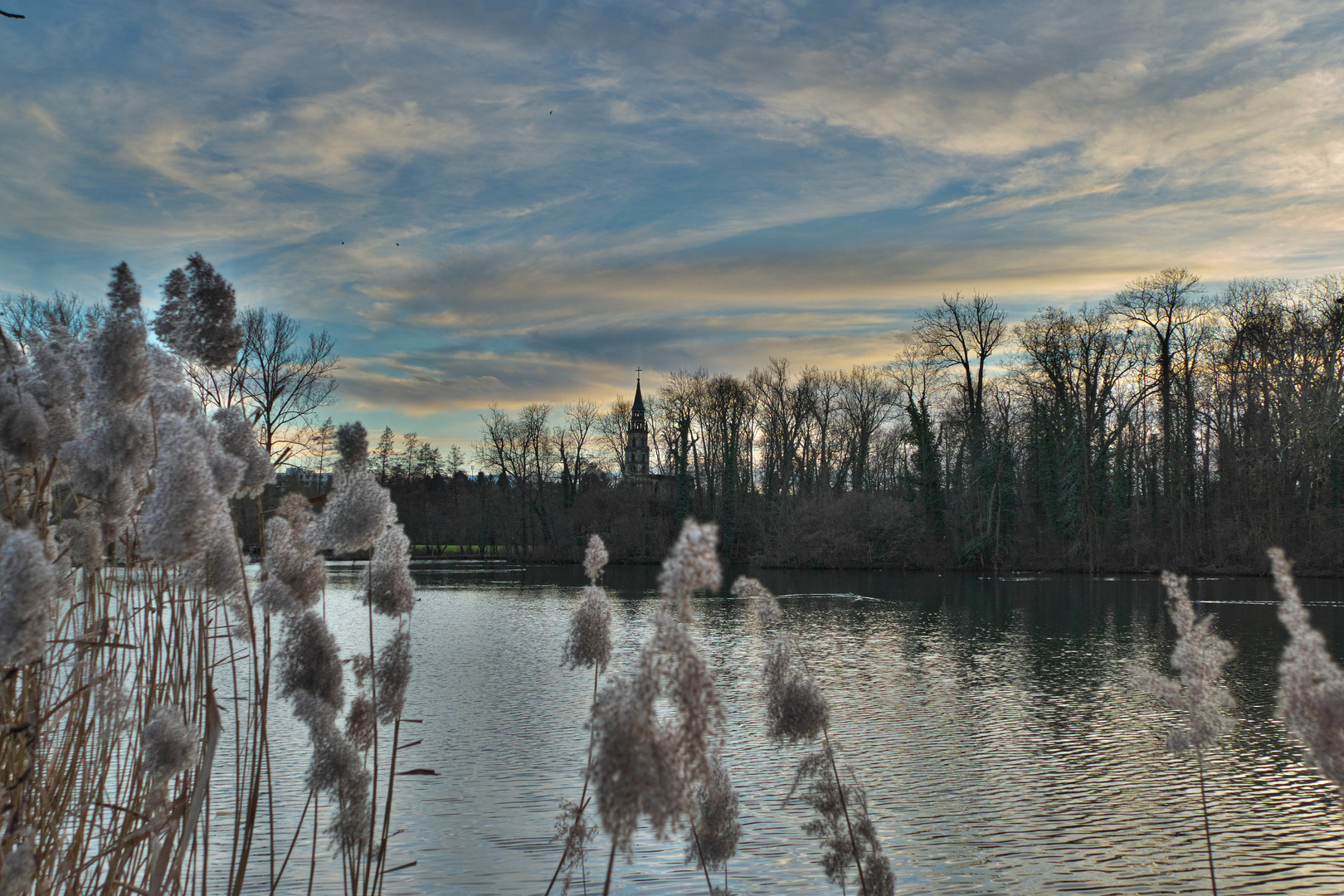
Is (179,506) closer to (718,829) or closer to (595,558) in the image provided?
(595,558)

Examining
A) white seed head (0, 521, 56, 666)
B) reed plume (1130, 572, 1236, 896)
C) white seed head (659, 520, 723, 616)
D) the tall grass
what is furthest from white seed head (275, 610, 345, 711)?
reed plume (1130, 572, 1236, 896)

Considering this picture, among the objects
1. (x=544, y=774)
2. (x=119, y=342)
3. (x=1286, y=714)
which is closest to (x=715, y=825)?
(x=1286, y=714)

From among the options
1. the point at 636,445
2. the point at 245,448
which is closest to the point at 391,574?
the point at 245,448

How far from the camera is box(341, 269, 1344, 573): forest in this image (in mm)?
30812

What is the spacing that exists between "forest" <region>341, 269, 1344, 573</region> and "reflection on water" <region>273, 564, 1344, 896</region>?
1512 centimetres

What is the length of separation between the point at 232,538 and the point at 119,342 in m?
0.44

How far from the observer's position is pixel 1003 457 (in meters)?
38.5

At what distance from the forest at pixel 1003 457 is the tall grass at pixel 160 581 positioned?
3337 centimetres

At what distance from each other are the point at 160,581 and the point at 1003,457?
127 ft

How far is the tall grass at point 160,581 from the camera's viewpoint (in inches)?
62.4

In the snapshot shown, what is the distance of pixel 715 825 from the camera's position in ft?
9.12

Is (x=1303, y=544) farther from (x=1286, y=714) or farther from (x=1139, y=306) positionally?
(x=1286, y=714)

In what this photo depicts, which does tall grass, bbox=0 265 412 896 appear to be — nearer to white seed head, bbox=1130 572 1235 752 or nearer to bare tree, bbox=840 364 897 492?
white seed head, bbox=1130 572 1235 752

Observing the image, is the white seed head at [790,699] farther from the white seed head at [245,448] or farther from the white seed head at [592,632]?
the white seed head at [245,448]
